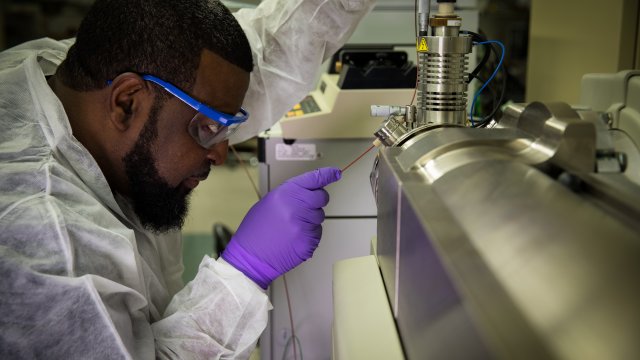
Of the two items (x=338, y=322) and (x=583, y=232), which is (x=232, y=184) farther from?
(x=583, y=232)

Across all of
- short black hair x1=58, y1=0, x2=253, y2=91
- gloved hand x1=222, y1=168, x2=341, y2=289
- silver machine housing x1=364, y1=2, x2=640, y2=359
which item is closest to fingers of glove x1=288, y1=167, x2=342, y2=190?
gloved hand x1=222, y1=168, x2=341, y2=289

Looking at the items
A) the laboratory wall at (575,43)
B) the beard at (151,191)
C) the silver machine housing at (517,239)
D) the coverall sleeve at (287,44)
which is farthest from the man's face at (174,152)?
the laboratory wall at (575,43)

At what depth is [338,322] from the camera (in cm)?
71

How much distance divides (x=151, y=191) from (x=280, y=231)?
28cm

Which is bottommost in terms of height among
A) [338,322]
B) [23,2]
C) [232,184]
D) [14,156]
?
[232,184]

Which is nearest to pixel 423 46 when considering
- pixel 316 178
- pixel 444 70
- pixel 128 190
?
pixel 444 70

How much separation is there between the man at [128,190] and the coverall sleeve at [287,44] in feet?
0.07

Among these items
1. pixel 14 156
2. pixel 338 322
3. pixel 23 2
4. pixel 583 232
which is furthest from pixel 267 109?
pixel 23 2

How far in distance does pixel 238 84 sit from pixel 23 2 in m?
2.98

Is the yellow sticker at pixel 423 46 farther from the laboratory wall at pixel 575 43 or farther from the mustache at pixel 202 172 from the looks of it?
the laboratory wall at pixel 575 43

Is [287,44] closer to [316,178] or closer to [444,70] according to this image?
[316,178]

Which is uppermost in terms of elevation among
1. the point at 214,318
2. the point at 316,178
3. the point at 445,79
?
the point at 445,79

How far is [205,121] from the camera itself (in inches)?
41.0

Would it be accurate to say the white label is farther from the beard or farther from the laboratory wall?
the laboratory wall
